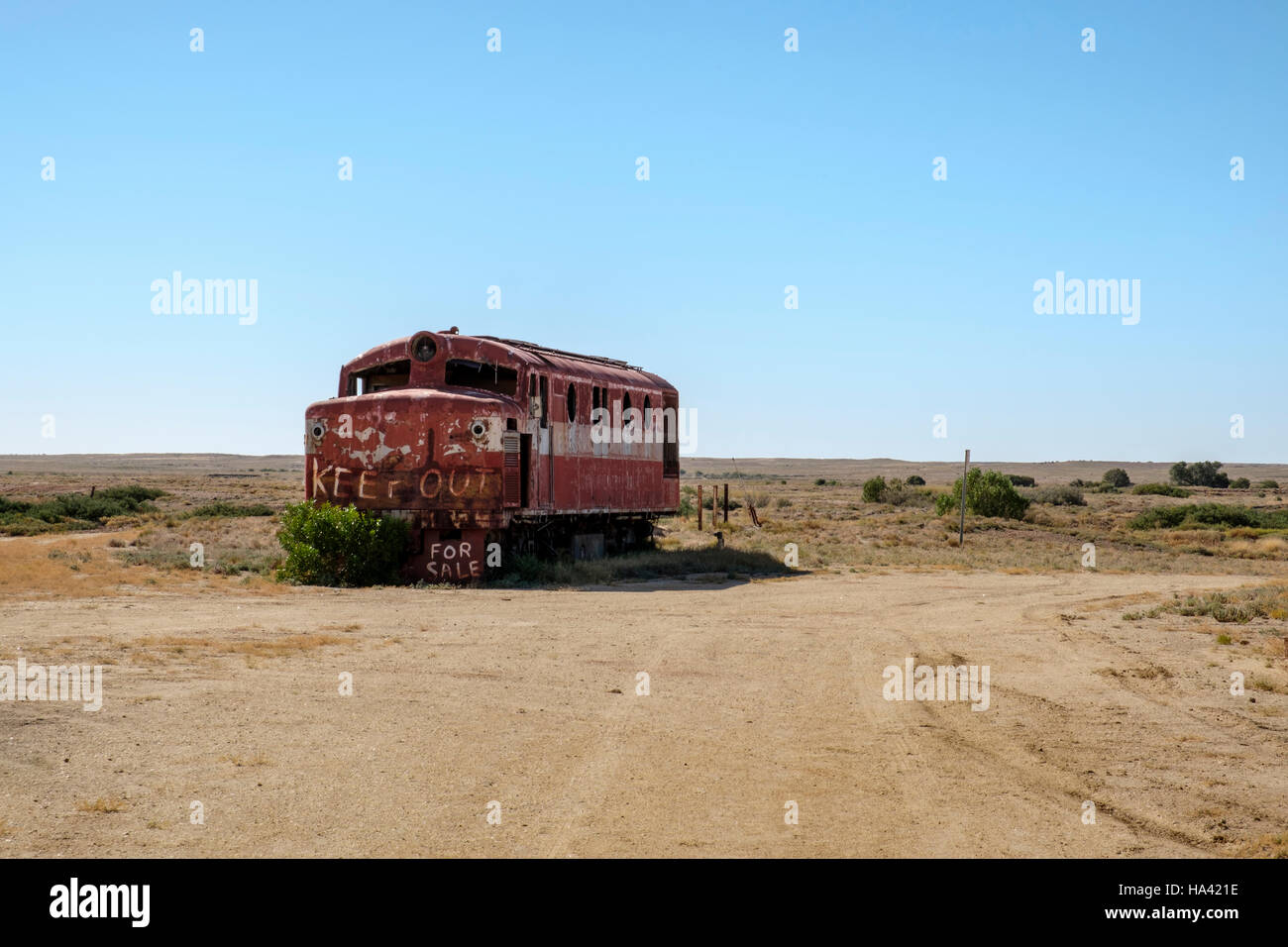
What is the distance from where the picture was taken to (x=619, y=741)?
9.96 m

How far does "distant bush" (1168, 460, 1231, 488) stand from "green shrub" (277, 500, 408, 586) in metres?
92.0

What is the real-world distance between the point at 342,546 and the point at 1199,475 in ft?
313

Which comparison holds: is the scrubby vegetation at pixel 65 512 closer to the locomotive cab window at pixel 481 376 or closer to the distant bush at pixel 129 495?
the distant bush at pixel 129 495

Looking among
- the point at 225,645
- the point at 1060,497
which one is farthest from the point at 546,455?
the point at 1060,497

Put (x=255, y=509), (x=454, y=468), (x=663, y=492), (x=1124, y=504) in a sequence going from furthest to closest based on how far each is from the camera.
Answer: (x=1124, y=504), (x=255, y=509), (x=663, y=492), (x=454, y=468)

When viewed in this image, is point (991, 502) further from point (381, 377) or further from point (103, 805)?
point (103, 805)

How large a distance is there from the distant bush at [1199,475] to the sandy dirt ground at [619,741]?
91.8 m

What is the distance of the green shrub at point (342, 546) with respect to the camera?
22953 mm
